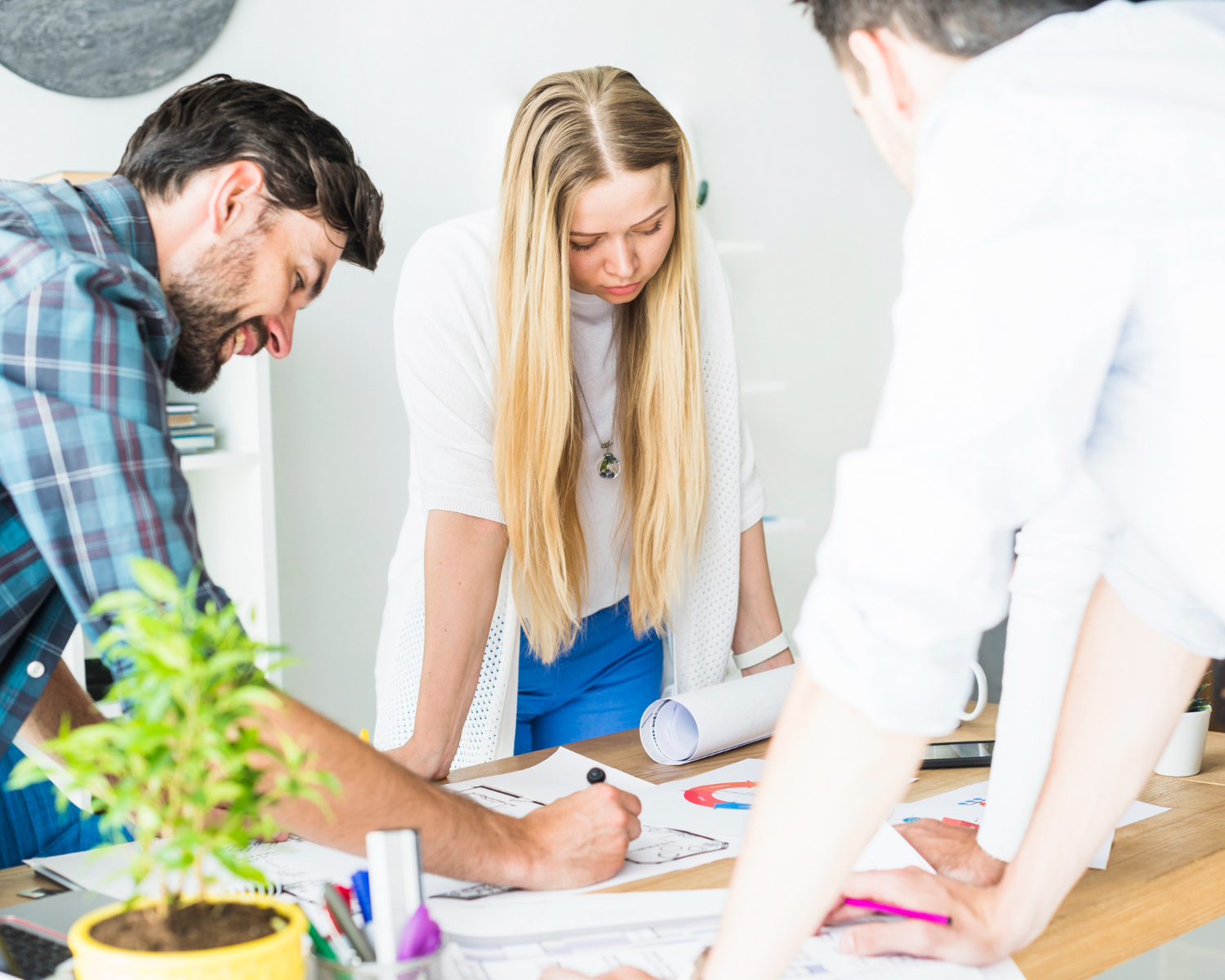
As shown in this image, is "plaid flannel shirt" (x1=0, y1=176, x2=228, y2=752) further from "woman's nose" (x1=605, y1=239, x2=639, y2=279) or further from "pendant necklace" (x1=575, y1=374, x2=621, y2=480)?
"pendant necklace" (x1=575, y1=374, x2=621, y2=480)

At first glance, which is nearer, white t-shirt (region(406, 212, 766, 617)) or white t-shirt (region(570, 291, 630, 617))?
white t-shirt (region(406, 212, 766, 617))

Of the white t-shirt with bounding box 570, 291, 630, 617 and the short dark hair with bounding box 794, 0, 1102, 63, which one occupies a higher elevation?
the short dark hair with bounding box 794, 0, 1102, 63

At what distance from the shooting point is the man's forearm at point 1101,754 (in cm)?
81

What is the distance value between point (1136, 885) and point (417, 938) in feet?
2.09

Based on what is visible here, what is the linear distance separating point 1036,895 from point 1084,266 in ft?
1.66

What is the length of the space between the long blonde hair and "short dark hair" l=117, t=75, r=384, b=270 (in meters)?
0.38

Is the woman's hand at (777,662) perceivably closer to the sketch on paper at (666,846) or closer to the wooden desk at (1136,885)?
the wooden desk at (1136,885)

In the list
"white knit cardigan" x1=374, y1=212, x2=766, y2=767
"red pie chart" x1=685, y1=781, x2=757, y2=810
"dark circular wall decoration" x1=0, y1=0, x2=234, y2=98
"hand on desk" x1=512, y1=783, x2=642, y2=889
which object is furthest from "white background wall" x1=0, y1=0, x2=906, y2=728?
"hand on desk" x1=512, y1=783, x2=642, y2=889

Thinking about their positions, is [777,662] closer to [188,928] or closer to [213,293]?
[213,293]

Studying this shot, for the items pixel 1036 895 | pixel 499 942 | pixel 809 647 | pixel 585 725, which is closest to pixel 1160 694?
pixel 1036 895

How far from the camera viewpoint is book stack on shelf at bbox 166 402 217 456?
214cm

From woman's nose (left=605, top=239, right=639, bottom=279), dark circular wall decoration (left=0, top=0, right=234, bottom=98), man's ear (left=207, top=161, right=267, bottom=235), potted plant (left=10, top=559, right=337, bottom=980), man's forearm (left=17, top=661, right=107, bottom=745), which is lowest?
man's forearm (left=17, top=661, right=107, bottom=745)

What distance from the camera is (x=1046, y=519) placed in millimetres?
954

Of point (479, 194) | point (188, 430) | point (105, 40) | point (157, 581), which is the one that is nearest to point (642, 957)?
point (157, 581)
